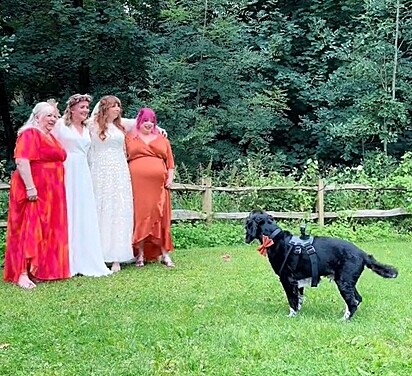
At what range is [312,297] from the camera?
5.39 meters

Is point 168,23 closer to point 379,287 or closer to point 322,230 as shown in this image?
point 322,230

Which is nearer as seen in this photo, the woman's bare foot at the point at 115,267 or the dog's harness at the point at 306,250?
the dog's harness at the point at 306,250

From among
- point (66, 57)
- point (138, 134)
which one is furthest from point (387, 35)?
point (138, 134)

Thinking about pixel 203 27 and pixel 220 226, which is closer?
pixel 220 226

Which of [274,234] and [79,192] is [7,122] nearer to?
[79,192]

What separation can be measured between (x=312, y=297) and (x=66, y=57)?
9.63 meters

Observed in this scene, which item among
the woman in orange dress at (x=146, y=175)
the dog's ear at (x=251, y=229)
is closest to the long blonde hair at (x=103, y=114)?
the woman in orange dress at (x=146, y=175)

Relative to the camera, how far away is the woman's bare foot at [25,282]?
19.4 ft

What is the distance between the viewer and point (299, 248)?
454cm

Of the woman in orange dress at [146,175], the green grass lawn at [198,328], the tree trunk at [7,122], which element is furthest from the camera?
the tree trunk at [7,122]

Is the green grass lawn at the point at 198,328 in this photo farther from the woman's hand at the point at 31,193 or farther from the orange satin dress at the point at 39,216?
the woman's hand at the point at 31,193

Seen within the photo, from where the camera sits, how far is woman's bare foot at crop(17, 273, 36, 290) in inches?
233

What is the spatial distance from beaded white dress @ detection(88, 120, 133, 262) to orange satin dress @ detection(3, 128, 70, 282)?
1.75ft

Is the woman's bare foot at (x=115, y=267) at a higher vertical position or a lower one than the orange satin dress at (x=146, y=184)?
lower
